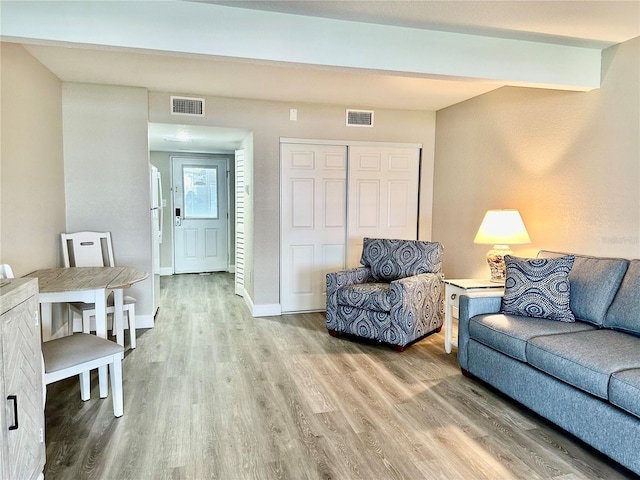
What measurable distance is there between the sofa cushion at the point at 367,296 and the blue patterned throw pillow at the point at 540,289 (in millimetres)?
990

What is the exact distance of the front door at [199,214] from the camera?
7.21m

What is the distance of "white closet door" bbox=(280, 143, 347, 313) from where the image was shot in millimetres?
4629

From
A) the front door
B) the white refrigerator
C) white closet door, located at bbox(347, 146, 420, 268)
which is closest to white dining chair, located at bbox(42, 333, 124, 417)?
the white refrigerator

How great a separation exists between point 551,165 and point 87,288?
3523mm

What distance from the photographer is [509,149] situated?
383cm

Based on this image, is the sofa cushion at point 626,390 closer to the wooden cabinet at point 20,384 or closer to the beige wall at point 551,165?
the beige wall at point 551,165

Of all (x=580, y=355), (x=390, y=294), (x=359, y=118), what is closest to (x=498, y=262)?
(x=390, y=294)

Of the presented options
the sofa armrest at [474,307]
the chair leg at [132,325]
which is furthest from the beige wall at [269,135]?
the sofa armrest at [474,307]

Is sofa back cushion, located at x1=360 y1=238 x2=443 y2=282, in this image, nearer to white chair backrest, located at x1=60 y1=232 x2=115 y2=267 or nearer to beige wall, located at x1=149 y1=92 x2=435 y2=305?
beige wall, located at x1=149 y1=92 x2=435 y2=305

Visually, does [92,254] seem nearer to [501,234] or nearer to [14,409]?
[14,409]

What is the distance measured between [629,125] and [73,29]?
3.44 meters

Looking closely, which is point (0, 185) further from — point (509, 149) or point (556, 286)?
point (509, 149)

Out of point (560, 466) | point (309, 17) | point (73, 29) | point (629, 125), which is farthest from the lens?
point (629, 125)

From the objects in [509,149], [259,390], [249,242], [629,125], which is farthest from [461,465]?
[249,242]
